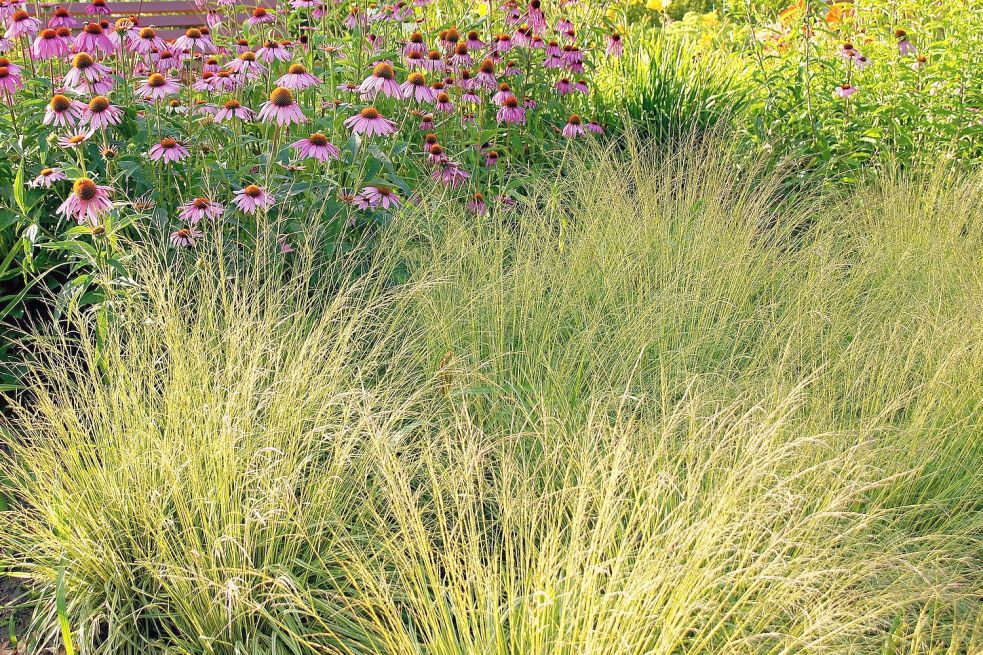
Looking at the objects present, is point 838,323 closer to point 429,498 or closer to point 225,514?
point 429,498

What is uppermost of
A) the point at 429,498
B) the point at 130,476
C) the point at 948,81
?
the point at 948,81

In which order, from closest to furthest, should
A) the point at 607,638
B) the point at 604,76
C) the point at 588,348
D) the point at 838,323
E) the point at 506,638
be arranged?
the point at 607,638 → the point at 506,638 → the point at 588,348 → the point at 838,323 → the point at 604,76

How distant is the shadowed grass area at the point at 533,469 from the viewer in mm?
1526

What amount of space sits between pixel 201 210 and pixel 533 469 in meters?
1.31

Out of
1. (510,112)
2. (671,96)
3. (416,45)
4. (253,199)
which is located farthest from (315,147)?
(671,96)

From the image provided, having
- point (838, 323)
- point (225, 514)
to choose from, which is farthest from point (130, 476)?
point (838, 323)

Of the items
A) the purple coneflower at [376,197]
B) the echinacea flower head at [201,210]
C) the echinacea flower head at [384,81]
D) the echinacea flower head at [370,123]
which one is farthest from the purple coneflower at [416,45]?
the echinacea flower head at [201,210]

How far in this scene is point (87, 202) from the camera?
237 cm

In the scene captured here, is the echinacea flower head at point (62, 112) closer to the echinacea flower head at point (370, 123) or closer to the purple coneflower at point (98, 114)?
the purple coneflower at point (98, 114)

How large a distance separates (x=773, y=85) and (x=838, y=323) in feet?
8.75

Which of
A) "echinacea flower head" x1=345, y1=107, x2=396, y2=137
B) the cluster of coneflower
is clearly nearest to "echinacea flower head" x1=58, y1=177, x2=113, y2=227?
the cluster of coneflower

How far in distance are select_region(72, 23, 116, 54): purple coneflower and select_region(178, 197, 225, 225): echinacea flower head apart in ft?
2.29

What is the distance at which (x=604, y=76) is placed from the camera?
19.0 ft

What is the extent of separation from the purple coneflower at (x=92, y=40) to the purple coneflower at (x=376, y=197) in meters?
0.96
